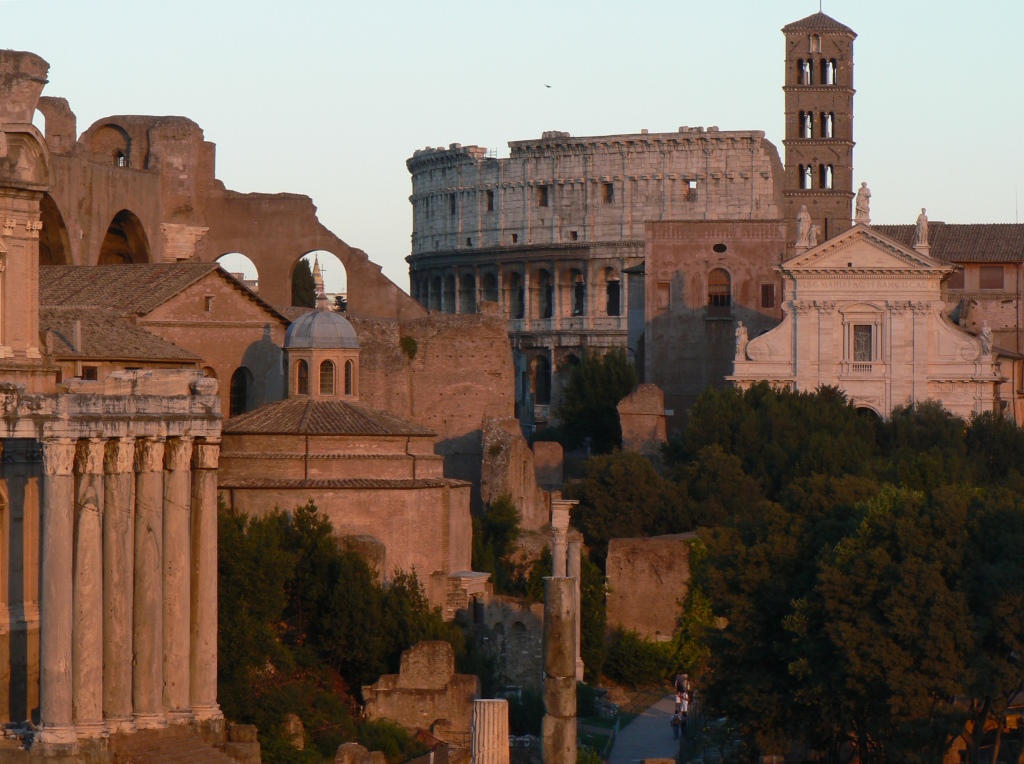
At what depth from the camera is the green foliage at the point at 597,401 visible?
208 feet

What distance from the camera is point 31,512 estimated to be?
29.8 metres

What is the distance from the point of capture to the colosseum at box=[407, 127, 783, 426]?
100625 mm

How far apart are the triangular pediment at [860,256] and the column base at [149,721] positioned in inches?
1260

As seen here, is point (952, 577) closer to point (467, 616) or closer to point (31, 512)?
point (467, 616)

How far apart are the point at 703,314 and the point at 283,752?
33800mm

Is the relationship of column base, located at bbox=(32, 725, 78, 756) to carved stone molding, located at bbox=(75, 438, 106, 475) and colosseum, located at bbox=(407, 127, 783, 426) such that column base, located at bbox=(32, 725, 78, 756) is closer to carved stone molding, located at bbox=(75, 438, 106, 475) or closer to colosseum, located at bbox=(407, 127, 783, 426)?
carved stone molding, located at bbox=(75, 438, 106, 475)

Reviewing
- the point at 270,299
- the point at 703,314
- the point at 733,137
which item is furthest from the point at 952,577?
the point at 733,137

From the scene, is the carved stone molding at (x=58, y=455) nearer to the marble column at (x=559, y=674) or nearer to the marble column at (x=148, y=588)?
the marble column at (x=148, y=588)

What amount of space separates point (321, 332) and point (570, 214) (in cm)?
6322

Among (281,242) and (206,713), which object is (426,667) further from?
(281,242)

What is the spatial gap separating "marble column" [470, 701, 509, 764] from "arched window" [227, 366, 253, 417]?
58.2 feet

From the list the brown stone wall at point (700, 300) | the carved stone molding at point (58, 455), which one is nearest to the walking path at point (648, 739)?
the carved stone molding at point (58, 455)

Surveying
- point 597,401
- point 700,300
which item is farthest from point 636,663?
point 597,401

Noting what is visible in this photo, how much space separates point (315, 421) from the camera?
1587 inches
